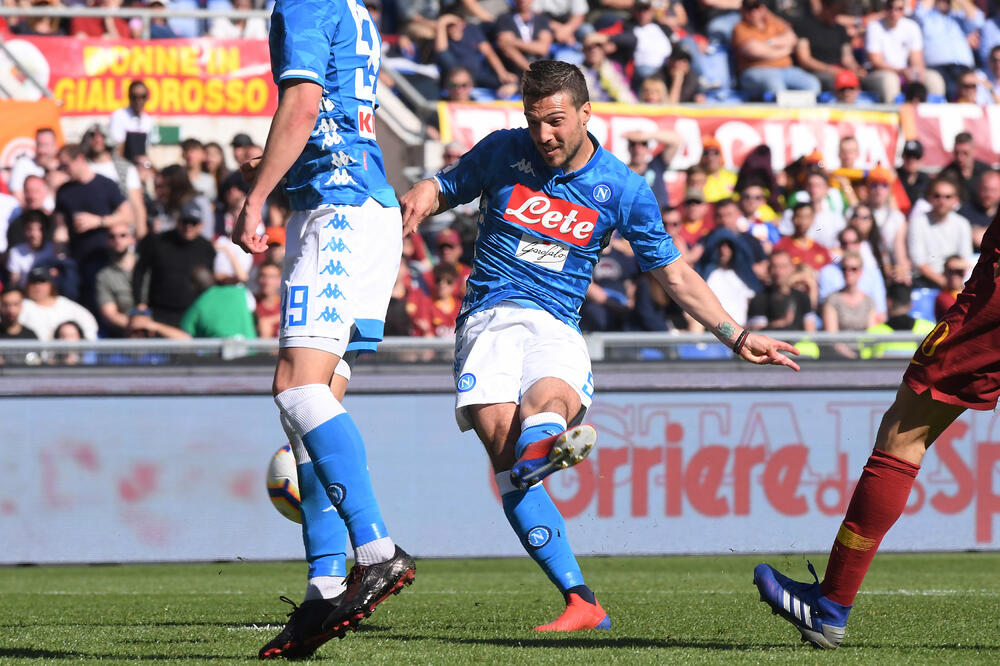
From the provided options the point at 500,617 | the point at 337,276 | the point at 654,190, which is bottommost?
the point at 500,617

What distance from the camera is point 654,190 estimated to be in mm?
14180

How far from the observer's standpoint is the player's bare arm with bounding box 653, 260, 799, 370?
5.59 meters

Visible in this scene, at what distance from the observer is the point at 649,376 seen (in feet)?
36.5

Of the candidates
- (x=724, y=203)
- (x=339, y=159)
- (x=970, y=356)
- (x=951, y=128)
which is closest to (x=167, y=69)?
(x=724, y=203)

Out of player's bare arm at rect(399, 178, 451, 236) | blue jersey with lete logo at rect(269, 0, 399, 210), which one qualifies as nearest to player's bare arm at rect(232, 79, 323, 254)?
blue jersey with lete logo at rect(269, 0, 399, 210)

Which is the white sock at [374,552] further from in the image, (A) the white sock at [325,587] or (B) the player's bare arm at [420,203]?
(B) the player's bare arm at [420,203]

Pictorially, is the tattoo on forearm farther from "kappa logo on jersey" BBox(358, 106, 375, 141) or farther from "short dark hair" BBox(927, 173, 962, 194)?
"short dark hair" BBox(927, 173, 962, 194)

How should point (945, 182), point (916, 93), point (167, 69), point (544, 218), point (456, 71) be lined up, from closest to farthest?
1. point (544, 218)
2. point (945, 182)
3. point (167, 69)
4. point (456, 71)
5. point (916, 93)

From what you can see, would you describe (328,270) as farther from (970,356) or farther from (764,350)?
(970,356)

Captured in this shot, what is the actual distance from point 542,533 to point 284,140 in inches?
77.9

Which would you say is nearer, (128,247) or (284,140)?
(284,140)

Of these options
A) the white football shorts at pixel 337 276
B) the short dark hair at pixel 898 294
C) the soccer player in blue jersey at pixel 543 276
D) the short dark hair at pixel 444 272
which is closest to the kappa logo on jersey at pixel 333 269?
the white football shorts at pixel 337 276

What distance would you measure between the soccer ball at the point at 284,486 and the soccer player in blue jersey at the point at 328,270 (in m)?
1.62

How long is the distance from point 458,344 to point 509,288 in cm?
30
